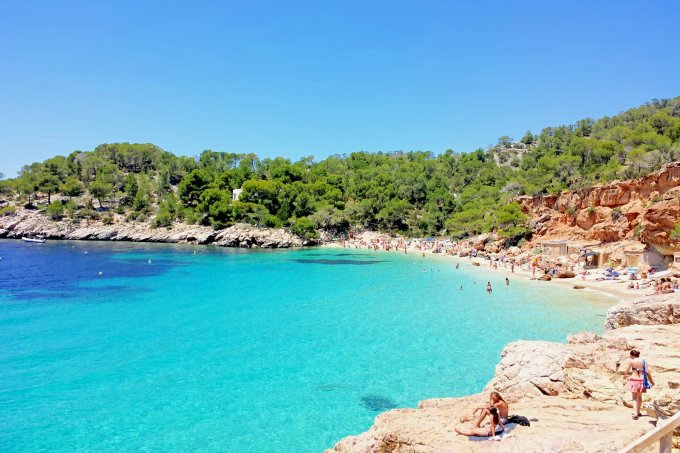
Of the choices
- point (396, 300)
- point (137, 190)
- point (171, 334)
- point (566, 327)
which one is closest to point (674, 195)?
point (566, 327)

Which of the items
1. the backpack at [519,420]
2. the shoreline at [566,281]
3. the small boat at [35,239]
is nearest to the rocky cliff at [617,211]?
the shoreline at [566,281]

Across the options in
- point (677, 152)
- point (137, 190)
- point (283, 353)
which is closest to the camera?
point (283, 353)

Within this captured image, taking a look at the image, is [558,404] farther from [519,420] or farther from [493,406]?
[493,406]

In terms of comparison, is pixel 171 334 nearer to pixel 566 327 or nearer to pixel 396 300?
pixel 396 300

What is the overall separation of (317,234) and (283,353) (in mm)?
48835

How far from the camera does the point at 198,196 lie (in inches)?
3029

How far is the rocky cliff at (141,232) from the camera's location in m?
64.3

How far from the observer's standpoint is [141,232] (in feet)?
238

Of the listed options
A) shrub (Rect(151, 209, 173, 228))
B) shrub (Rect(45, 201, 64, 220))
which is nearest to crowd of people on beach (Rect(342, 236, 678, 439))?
shrub (Rect(151, 209, 173, 228))

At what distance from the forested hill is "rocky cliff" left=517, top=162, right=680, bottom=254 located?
2381 mm

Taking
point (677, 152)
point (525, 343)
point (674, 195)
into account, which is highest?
point (677, 152)

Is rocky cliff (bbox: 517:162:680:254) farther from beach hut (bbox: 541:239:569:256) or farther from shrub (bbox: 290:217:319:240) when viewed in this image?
shrub (bbox: 290:217:319:240)

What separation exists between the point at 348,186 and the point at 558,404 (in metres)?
73.1

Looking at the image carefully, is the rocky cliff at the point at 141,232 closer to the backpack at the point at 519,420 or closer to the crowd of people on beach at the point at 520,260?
the crowd of people on beach at the point at 520,260
